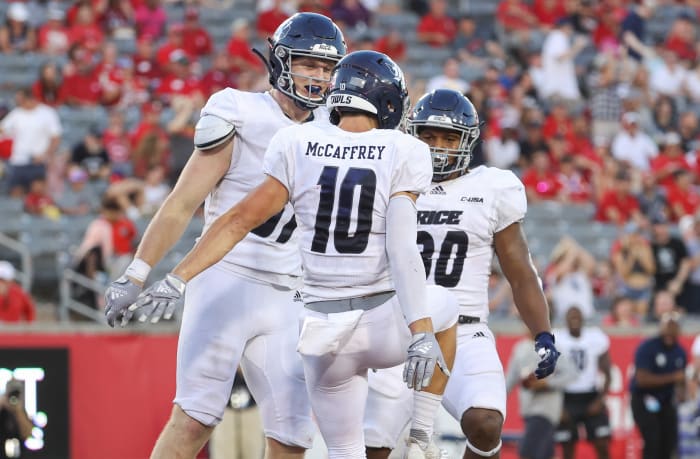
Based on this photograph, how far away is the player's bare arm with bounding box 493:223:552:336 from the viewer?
6.56 meters

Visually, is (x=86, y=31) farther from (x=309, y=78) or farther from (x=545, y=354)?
(x=545, y=354)

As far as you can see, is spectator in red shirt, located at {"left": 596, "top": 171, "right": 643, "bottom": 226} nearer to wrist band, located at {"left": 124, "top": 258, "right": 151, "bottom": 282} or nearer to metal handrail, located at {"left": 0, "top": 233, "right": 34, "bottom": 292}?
metal handrail, located at {"left": 0, "top": 233, "right": 34, "bottom": 292}

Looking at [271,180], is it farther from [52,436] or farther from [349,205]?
[52,436]

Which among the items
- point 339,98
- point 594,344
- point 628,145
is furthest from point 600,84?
point 339,98

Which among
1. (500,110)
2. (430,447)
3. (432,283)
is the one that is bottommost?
(430,447)

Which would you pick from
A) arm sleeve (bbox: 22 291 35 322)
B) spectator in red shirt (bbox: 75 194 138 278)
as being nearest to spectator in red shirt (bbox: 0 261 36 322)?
arm sleeve (bbox: 22 291 35 322)

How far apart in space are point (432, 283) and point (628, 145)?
9.47 m

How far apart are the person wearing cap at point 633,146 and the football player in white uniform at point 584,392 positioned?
14.4 ft

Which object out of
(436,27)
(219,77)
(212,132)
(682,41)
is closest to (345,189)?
(212,132)

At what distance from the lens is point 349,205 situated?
5145 mm

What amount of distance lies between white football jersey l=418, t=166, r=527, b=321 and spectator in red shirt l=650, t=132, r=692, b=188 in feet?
29.1

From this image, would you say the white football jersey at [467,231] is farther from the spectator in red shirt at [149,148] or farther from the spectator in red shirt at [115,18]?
A: the spectator in red shirt at [115,18]

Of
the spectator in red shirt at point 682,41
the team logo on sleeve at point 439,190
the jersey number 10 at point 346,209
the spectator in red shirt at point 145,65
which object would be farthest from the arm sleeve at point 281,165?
the spectator in red shirt at point 682,41

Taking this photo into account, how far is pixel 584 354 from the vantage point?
1148 cm
